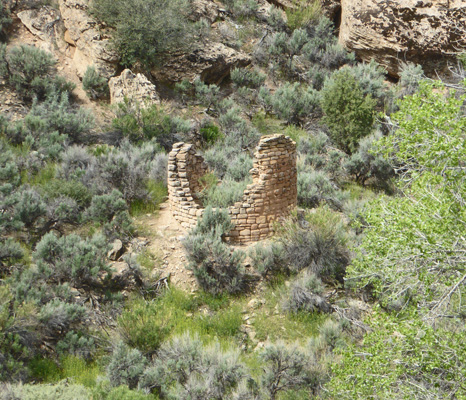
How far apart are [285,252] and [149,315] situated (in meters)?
2.65

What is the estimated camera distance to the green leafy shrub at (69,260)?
27.1ft

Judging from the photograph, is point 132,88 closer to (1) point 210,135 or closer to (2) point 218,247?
(1) point 210,135

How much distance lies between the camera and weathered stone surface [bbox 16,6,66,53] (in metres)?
15.8

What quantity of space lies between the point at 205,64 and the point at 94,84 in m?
3.61

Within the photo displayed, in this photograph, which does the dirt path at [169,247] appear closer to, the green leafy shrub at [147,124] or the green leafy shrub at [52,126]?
the green leafy shrub at [52,126]

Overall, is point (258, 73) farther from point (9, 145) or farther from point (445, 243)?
point (445, 243)

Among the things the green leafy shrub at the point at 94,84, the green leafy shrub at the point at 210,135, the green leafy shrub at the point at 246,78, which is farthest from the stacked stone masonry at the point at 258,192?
the green leafy shrub at the point at 246,78

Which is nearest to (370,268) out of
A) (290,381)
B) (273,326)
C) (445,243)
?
(445,243)

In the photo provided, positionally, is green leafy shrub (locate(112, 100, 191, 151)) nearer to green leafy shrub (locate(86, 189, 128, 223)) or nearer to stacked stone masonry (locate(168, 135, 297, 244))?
stacked stone masonry (locate(168, 135, 297, 244))

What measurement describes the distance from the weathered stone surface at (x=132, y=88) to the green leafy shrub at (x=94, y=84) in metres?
0.33

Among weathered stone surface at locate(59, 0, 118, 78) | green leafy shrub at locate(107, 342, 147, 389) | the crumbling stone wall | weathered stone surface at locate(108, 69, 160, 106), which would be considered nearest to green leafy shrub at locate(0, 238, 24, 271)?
green leafy shrub at locate(107, 342, 147, 389)

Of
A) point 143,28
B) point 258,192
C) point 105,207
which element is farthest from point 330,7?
point 105,207

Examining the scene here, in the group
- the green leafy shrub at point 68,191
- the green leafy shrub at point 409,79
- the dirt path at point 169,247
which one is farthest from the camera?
the green leafy shrub at point 409,79

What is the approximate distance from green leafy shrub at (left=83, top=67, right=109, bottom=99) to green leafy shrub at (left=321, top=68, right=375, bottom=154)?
19.6 ft
